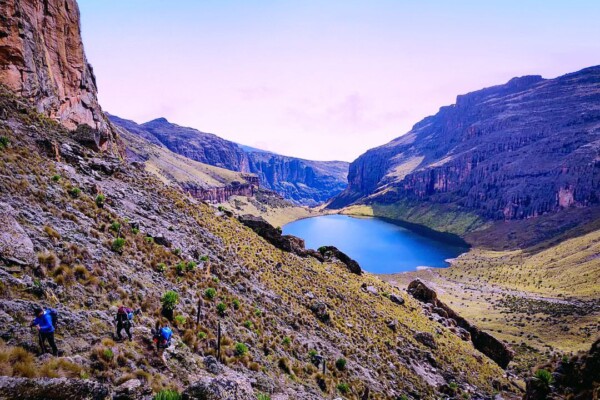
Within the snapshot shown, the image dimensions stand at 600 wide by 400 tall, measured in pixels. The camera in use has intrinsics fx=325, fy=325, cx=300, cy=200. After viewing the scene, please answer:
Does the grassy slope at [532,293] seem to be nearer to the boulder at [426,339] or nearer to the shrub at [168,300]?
the boulder at [426,339]

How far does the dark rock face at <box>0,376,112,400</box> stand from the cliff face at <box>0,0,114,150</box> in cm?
2955

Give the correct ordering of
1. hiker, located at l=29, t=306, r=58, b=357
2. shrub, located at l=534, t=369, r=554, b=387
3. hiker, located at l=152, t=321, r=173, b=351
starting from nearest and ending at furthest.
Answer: hiker, located at l=29, t=306, r=58, b=357, hiker, located at l=152, t=321, r=173, b=351, shrub, located at l=534, t=369, r=554, b=387

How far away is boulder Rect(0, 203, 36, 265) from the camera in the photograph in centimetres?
1202

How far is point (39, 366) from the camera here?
896 cm

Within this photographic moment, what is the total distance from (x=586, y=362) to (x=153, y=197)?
32.3m

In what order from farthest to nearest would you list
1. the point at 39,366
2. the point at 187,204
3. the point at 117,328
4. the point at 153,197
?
the point at 187,204 < the point at 153,197 < the point at 117,328 < the point at 39,366

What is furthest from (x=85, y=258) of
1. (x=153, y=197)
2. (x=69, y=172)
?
(x=153, y=197)

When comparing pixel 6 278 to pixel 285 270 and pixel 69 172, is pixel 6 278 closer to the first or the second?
pixel 69 172

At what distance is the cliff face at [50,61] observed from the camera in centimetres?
2927

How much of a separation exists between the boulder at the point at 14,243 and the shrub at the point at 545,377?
26.7 m

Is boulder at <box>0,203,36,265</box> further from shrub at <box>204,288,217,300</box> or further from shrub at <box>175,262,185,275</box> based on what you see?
shrub at <box>204,288,217,300</box>

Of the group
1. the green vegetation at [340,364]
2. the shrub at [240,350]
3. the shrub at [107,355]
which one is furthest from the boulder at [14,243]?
the green vegetation at [340,364]

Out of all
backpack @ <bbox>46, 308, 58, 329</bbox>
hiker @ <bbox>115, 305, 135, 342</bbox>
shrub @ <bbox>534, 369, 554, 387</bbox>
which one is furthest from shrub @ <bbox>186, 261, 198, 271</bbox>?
shrub @ <bbox>534, 369, 554, 387</bbox>

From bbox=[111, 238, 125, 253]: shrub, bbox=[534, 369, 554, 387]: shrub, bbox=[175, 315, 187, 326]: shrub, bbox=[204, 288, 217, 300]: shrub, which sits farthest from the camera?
bbox=[204, 288, 217, 300]: shrub
